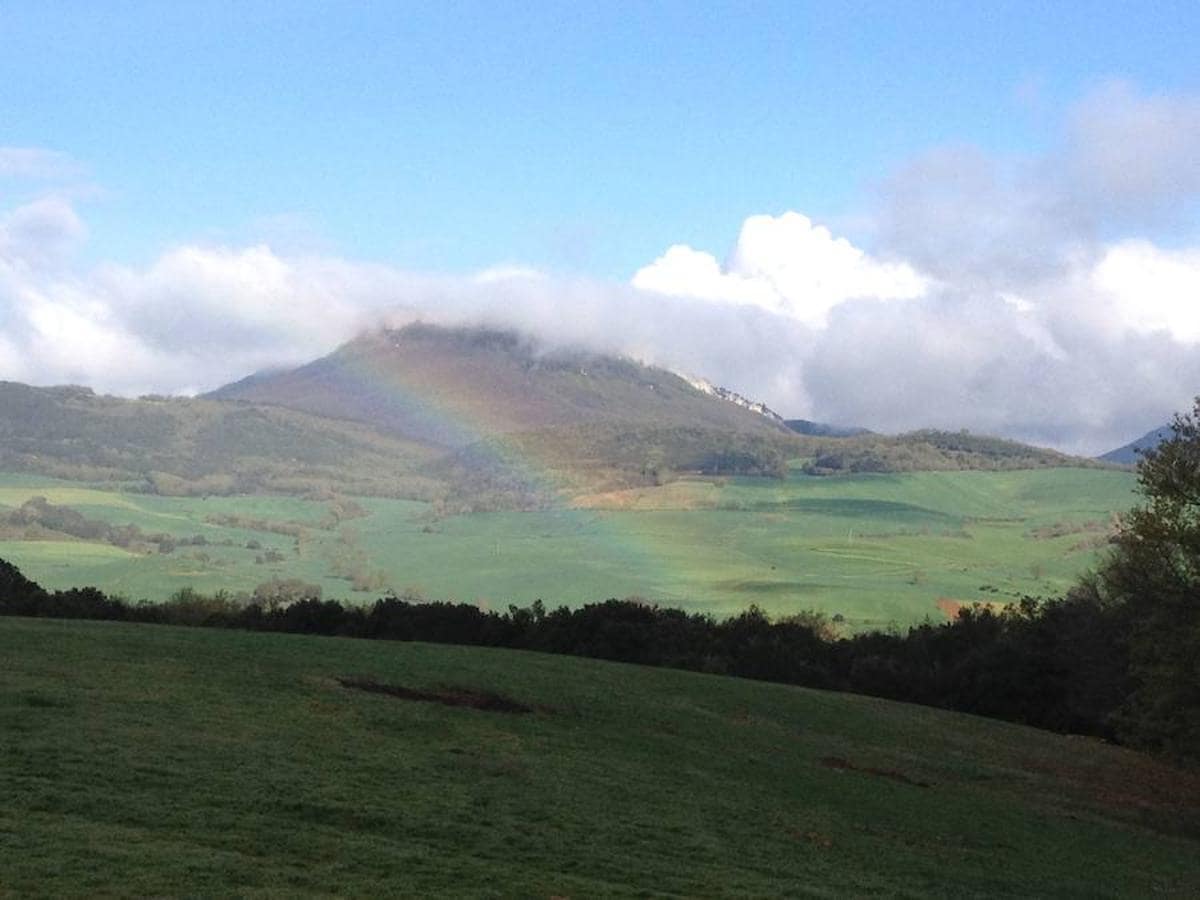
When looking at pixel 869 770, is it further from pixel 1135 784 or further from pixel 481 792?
pixel 481 792

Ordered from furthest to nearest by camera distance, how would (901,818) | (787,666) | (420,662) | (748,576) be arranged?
(748,576)
(787,666)
(420,662)
(901,818)

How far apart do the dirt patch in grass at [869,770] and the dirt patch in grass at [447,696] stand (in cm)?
837

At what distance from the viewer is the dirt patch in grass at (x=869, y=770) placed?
107ft

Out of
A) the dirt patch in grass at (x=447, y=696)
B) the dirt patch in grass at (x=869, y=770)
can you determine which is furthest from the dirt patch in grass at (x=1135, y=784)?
the dirt patch in grass at (x=447, y=696)

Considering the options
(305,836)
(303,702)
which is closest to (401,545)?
(303,702)

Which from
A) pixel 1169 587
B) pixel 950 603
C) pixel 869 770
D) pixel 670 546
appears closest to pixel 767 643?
pixel 1169 587

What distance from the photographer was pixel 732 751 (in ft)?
103

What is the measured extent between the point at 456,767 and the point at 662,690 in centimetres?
1925

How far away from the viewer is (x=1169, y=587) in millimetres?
36938

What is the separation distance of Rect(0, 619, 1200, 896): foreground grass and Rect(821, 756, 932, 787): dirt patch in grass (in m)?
0.16

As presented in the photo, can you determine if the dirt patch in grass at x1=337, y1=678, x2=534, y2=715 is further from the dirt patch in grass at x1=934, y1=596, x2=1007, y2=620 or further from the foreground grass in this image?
the dirt patch in grass at x1=934, y1=596, x2=1007, y2=620

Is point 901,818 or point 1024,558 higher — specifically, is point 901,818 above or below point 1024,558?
below

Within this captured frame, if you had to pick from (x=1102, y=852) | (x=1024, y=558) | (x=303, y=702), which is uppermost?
(x=1024, y=558)

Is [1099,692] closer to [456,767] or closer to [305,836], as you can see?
[456,767]
